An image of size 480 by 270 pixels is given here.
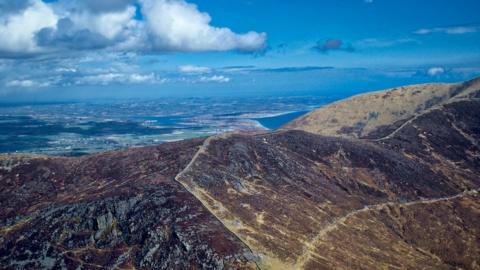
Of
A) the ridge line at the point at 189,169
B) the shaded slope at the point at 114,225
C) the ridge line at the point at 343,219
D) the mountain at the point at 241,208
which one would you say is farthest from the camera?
the ridge line at the point at 343,219

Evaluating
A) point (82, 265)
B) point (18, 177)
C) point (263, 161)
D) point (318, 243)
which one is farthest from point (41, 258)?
point (263, 161)

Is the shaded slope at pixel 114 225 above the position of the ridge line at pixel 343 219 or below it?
above

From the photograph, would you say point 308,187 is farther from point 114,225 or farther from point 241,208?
point 114,225

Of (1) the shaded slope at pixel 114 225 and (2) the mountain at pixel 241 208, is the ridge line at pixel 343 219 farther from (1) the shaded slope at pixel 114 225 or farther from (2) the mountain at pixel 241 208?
(1) the shaded slope at pixel 114 225

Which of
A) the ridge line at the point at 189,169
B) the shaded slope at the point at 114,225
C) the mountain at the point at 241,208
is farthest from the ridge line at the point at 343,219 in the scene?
the shaded slope at the point at 114,225

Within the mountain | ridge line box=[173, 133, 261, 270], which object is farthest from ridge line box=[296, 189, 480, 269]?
ridge line box=[173, 133, 261, 270]

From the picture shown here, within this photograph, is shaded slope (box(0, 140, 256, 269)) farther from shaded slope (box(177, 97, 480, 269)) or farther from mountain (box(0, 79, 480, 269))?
shaded slope (box(177, 97, 480, 269))

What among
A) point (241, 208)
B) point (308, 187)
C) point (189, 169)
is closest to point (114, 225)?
point (189, 169)

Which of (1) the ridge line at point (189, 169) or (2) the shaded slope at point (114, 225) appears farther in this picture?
(1) the ridge line at point (189, 169)

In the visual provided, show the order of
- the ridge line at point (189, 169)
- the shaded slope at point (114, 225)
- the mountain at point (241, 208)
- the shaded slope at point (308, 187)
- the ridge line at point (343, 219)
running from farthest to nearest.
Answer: the shaded slope at point (308, 187)
the ridge line at point (343, 219)
the mountain at point (241, 208)
the ridge line at point (189, 169)
the shaded slope at point (114, 225)
